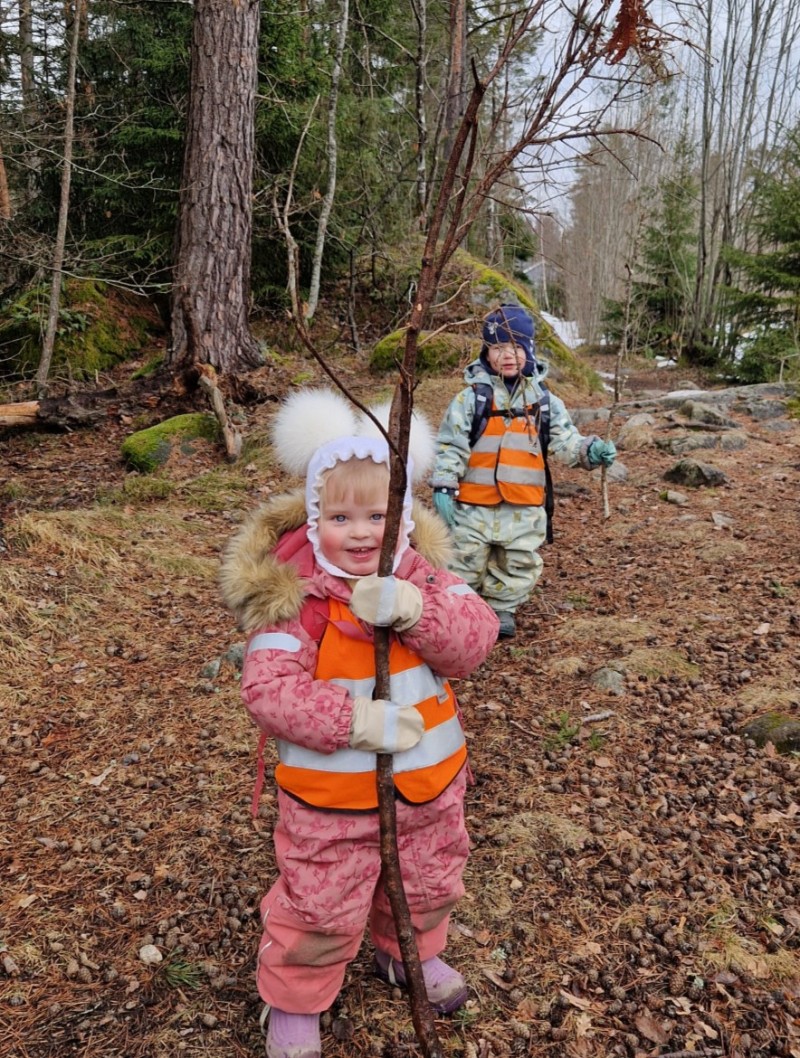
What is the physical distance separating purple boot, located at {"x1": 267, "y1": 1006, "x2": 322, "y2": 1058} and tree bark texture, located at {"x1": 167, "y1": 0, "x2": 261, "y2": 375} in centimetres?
653

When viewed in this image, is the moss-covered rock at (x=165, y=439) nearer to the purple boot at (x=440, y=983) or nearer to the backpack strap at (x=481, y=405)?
the backpack strap at (x=481, y=405)

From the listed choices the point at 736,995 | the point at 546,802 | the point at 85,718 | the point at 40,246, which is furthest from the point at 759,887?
the point at 40,246

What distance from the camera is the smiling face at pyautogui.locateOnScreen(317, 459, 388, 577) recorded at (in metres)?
1.96

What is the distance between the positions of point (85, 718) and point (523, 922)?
7.82 ft

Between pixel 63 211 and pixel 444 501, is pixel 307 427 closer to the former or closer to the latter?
pixel 444 501

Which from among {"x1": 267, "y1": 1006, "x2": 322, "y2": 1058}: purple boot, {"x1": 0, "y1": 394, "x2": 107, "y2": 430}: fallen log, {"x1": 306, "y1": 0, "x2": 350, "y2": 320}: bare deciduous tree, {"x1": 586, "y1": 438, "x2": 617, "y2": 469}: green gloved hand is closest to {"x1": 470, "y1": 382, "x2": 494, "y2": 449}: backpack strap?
{"x1": 586, "y1": 438, "x2": 617, "y2": 469}: green gloved hand

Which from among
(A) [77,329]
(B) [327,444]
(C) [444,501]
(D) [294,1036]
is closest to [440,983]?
(D) [294,1036]

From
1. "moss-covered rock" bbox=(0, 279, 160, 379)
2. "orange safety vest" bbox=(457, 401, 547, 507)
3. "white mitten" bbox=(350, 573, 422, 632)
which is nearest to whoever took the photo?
"white mitten" bbox=(350, 573, 422, 632)

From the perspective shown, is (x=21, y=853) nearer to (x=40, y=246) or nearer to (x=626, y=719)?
(x=626, y=719)

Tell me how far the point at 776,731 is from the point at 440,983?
2.00 metres

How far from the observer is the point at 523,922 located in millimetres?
2588

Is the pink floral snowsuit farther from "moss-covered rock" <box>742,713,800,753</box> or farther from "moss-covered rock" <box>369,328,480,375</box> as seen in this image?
"moss-covered rock" <box>369,328,480,375</box>

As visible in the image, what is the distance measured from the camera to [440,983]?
2.24 m

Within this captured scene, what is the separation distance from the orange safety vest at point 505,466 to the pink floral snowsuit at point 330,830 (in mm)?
2437
